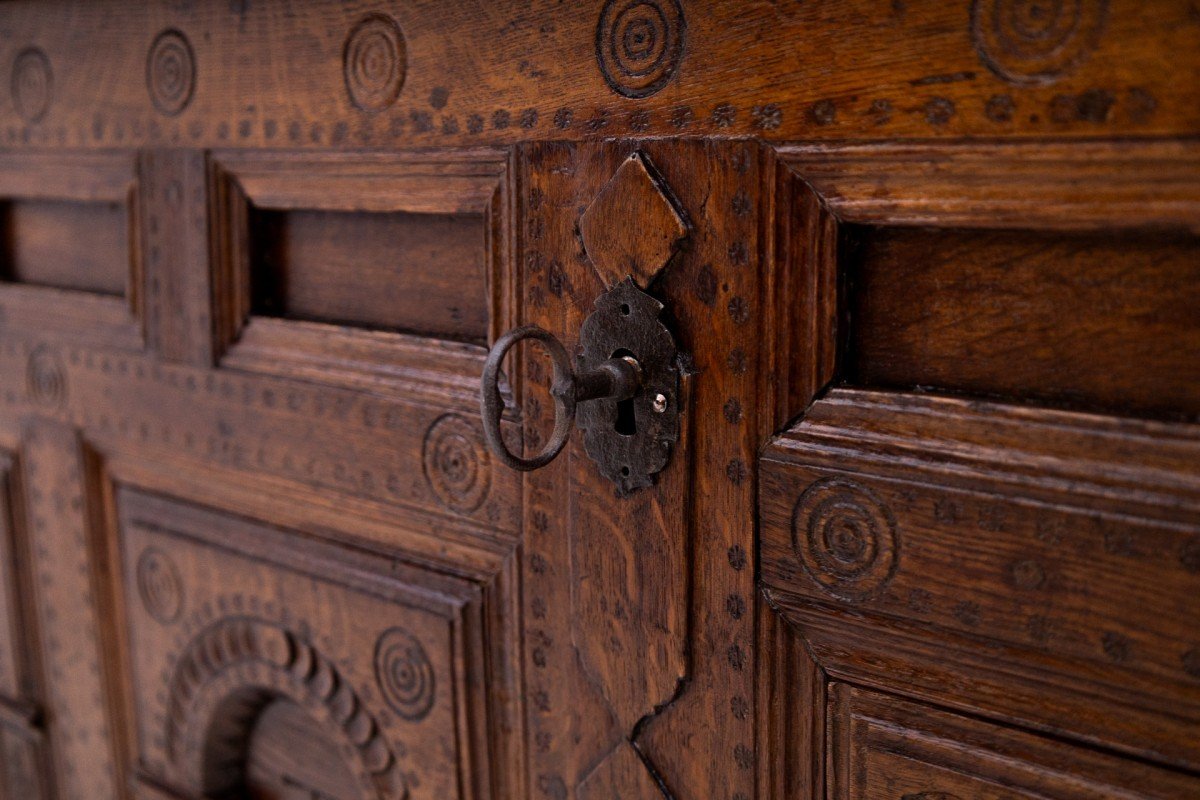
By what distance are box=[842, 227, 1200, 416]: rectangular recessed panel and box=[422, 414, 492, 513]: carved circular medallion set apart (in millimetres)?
324

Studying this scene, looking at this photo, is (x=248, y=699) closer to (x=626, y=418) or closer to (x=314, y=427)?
(x=314, y=427)

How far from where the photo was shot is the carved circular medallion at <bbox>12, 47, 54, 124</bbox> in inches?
46.3

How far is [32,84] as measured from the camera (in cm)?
119

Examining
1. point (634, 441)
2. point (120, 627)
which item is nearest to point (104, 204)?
point (120, 627)

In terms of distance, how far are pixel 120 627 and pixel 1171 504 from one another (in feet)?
3.57

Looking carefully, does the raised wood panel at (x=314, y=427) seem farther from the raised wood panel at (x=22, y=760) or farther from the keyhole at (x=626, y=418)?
the raised wood panel at (x=22, y=760)

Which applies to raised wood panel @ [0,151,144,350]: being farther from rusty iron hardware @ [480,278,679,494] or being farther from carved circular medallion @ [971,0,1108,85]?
carved circular medallion @ [971,0,1108,85]

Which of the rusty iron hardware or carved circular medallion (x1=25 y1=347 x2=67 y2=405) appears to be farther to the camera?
carved circular medallion (x1=25 y1=347 x2=67 y2=405)

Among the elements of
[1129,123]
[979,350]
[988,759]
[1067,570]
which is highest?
[1129,123]

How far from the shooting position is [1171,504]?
55 centimetres

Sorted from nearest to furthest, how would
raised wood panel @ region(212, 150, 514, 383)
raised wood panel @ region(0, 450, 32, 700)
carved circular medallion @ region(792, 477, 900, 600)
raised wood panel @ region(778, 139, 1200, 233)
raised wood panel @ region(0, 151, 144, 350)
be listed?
raised wood panel @ region(778, 139, 1200, 233) → carved circular medallion @ region(792, 477, 900, 600) → raised wood panel @ region(212, 150, 514, 383) → raised wood panel @ region(0, 151, 144, 350) → raised wood panel @ region(0, 450, 32, 700)

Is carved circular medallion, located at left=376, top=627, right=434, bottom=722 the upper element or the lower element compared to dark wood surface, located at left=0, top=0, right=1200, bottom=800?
lower

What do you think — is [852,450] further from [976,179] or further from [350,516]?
[350,516]

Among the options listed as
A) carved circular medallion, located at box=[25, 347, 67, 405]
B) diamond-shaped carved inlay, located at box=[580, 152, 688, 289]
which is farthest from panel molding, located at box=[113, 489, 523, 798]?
diamond-shaped carved inlay, located at box=[580, 152, 688, 289]
